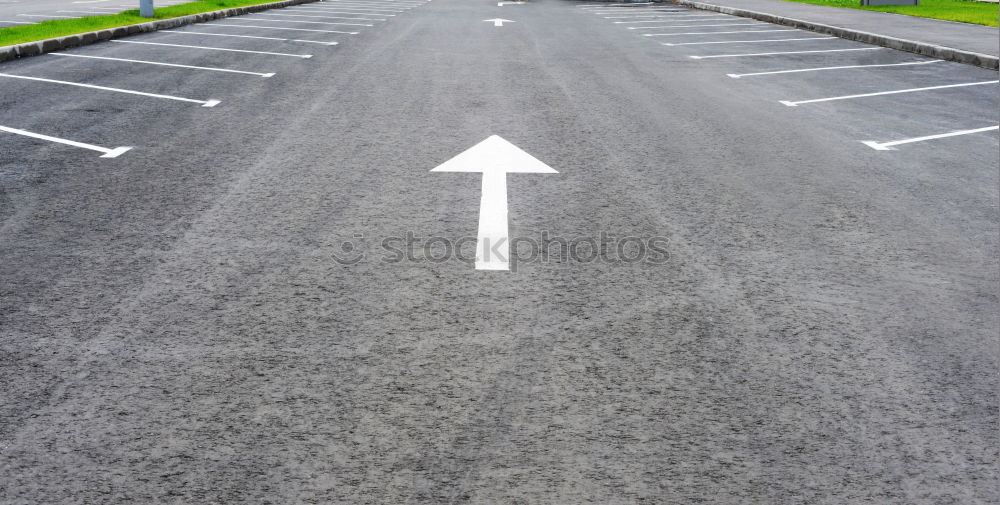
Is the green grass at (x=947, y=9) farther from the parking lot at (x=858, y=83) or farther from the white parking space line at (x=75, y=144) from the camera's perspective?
the white parking space line at (x=75, y=144)

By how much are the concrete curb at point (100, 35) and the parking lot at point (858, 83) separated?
9.00m

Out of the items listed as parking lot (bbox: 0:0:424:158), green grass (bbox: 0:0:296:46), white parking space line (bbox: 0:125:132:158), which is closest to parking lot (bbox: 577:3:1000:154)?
parking lot (bbox: 0:0:424:158)

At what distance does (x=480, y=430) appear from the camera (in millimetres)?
3053

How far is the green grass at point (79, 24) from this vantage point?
13242 mm

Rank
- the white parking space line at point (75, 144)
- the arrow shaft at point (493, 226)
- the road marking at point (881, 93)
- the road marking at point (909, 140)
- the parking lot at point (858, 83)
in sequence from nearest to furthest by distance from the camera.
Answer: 1. the arrow shaft at point (493, 226)
2. the white parking space line at point (75, 144)
3. the road marking at point (909, 140)
4. the parking lot at point (858, 83)
5. the road marking at point (881, 93)

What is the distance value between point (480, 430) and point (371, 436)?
37cm

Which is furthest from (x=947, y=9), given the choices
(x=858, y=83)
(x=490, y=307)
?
(x=490, y=307)

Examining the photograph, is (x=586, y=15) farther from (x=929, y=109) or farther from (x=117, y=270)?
(x=117, y=270)

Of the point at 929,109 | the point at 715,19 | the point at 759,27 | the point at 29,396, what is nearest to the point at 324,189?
the point at 29,396

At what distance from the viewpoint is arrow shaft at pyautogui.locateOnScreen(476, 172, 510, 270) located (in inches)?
188

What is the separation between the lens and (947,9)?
23234 mm

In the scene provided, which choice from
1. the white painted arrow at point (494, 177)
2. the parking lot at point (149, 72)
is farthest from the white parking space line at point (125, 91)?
the white painted arrow at point (494, 177)

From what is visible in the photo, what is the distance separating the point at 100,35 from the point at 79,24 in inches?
58.7

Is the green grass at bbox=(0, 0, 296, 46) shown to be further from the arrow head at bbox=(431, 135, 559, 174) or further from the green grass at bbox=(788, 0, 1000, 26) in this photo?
the green grass at bbox=(788, 0, 1000, 26)
